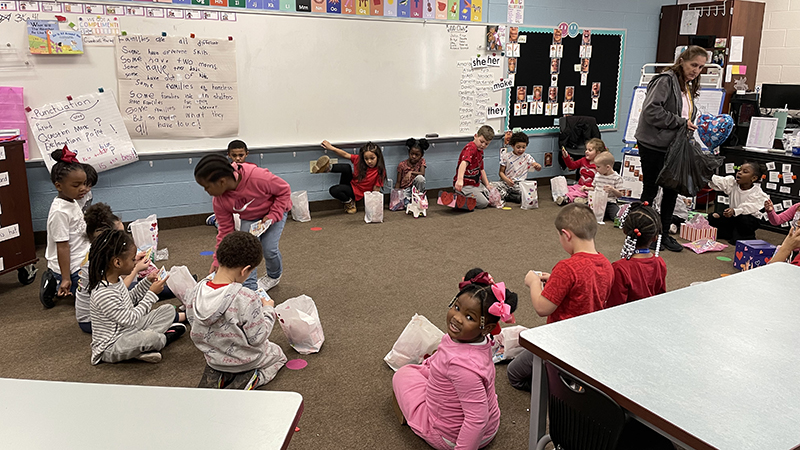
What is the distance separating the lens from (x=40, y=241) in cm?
443

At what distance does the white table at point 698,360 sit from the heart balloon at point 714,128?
3196 mm

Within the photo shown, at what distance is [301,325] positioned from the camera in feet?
8.50

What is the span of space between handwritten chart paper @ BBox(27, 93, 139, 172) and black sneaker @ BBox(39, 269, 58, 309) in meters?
1.43

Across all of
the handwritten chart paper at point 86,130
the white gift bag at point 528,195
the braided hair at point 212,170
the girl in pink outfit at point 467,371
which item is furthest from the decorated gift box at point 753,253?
the handwritten chart paper at point 86,130

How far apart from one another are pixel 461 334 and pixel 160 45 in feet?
12.4

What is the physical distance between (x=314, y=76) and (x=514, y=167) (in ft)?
7.51

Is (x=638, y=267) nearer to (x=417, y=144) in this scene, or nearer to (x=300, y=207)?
(x=300, y=207)

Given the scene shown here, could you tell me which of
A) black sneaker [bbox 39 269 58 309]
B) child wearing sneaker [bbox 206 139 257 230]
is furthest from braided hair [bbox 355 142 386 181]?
black sneaker [bbox 39 269 58 309]

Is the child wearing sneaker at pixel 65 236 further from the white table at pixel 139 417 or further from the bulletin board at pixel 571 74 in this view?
the bulletin board at pixel 571 74

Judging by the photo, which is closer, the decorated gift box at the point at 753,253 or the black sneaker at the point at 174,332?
the black sneaker at the point at 174,332

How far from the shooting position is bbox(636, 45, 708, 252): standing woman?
379cm

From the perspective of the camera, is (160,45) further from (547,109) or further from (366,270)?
(547,109)

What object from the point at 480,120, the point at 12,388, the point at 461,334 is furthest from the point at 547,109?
the point at 12,388

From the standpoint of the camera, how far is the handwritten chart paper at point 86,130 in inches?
166
